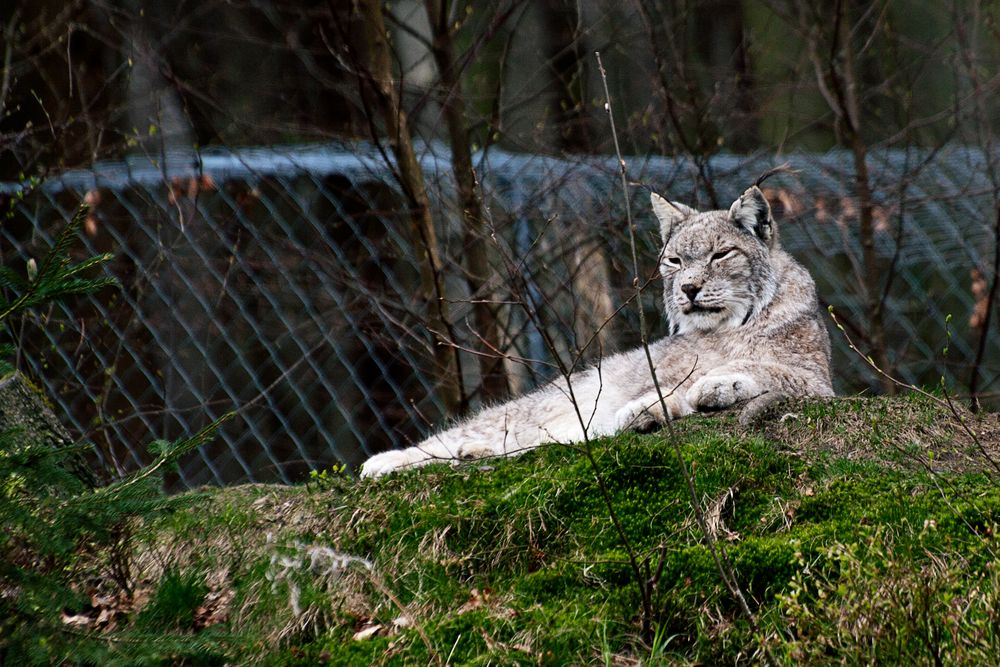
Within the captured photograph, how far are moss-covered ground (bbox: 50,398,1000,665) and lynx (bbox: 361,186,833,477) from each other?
0.99m

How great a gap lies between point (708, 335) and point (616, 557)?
245 centimetres

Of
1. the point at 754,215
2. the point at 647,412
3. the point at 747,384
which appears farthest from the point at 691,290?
the point at 647,412

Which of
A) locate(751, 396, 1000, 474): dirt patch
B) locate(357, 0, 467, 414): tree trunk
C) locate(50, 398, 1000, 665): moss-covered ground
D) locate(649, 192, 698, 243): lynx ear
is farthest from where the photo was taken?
locate(357, 0, 467, 414): tree trunk

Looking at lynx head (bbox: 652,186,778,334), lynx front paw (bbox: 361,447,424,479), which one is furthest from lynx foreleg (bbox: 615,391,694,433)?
lynx front paw (bbox: 361,447,424,479)

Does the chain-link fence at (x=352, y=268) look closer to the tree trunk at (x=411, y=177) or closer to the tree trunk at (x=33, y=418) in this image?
the tree trunk at (x=411, y=177)

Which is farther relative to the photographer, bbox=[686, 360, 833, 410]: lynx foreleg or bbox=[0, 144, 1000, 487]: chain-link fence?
bbox=[0, 144, 1000, 487]: chain-link fence

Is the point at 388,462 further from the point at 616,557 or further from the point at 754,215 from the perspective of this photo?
the point at 754,215

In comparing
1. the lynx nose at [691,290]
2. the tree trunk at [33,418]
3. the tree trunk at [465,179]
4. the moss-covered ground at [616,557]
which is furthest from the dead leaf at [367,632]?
the tree trunk at [465,179]

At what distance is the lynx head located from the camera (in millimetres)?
5891

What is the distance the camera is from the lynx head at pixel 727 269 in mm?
5891

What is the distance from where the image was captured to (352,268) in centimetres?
759

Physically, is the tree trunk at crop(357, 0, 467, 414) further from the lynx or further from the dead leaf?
the dead leaf

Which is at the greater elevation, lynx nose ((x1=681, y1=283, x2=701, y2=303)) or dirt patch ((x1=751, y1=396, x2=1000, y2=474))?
lynx nose ((x1=681, y1=283, x2=701, y2=303))

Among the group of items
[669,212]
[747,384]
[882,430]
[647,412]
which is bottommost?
[882,430]
